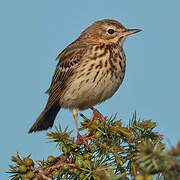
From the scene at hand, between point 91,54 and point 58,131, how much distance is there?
256 cm

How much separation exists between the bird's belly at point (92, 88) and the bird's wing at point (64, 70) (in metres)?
0.24

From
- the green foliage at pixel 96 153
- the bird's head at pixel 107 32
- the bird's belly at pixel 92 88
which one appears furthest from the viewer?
the bird's head at pixel 107 32

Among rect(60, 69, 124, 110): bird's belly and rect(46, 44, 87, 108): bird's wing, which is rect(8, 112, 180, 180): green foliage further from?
rect(46, 44, 87, 108): bird's wing

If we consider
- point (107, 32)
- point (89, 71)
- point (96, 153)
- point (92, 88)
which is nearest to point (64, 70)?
point (89, 71)

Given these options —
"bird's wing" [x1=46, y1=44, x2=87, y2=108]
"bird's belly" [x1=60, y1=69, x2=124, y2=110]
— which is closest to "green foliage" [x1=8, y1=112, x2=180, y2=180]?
"bird's belly" [x1=60, y1=69, x2=124, y2=110]

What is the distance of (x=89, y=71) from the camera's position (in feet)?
17.9

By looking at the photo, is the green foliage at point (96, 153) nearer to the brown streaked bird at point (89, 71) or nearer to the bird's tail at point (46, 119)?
the brown streaked bird at point (89, 71)

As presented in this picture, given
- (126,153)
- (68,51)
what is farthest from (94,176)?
(68,51)

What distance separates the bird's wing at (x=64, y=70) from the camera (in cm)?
595

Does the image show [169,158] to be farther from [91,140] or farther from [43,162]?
[91,140]

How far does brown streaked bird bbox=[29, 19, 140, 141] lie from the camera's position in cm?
544

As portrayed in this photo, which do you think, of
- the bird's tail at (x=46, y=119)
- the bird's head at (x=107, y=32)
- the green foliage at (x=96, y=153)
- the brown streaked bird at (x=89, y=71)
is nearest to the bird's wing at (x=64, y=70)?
the brown streaked bird at (x=89, y=71)

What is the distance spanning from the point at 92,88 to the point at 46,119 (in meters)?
1.42

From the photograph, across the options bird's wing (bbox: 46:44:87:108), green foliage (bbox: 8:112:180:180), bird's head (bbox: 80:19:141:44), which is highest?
bird's head (bbox: 80:19:141:44)
